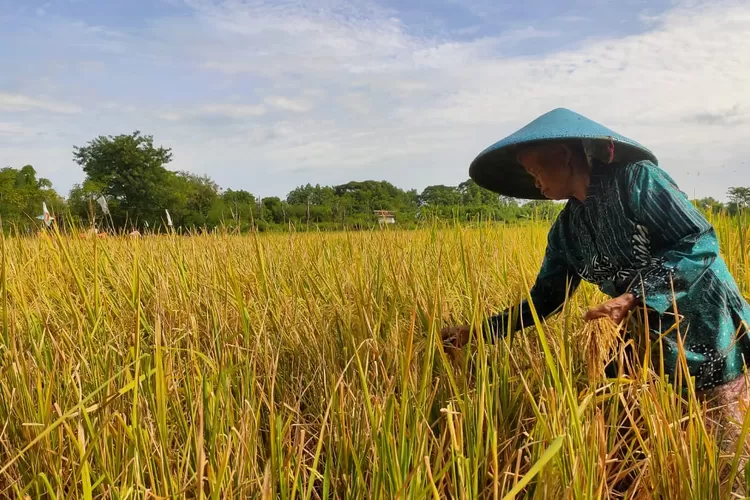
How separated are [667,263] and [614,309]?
0.21m

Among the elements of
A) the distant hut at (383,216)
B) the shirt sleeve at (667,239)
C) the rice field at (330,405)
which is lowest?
the rice field at (330,405)

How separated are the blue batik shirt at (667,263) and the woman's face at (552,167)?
0.22 feet

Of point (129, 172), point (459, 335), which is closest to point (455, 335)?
point (459, 335)

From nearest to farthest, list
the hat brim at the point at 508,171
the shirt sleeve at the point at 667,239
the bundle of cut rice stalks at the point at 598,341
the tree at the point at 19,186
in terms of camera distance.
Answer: the bundle of cut rice stalks at the point at 598,341, the shirt sleeve at the point at 667,239, the hat brim at the point at 508,171, the tree at the point at 19,186

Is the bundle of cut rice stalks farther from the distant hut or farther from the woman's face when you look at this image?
the distant hut

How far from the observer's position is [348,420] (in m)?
1.03

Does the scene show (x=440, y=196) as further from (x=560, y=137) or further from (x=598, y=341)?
(x=598, y=341)

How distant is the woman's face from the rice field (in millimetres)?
310

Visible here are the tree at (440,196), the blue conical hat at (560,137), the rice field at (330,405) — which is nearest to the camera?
the rice field at (330,405)

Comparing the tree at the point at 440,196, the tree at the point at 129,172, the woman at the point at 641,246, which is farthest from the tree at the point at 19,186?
the woman at the point at 641,246

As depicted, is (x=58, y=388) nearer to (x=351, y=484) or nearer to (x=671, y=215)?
(x=351, y=484)

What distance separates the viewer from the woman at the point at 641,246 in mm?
1095

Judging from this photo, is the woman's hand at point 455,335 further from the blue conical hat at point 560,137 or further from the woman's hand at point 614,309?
the blue conical hat at point 560,137

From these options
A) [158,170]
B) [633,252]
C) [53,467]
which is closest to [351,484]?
[53,467]
